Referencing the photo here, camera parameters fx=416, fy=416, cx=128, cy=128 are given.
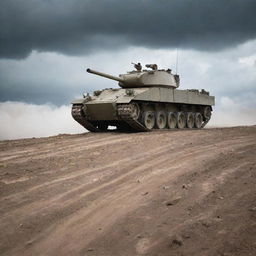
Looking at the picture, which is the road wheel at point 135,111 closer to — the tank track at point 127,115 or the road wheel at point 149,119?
the tank track at point 127,115

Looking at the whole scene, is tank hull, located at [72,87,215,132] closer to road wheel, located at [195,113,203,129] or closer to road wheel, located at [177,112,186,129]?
road wheel, located at [177,112,186,129]

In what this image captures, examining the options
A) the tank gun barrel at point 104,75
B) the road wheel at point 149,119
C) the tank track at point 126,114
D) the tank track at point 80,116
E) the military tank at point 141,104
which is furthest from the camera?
the tank track at point 80,116

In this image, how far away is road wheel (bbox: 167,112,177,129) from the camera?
2164 centimetres

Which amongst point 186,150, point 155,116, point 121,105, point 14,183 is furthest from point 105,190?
point 155,116

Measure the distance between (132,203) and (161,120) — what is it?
14449 millimetres

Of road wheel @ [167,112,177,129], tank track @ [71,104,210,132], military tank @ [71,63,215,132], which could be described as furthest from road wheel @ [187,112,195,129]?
tank track @ [71,104,210,132]

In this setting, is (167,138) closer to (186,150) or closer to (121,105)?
(186,150)

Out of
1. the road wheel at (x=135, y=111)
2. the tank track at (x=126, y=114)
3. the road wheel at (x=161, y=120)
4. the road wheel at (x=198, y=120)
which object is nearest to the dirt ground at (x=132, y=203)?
the tank track at (x=126, y=114)

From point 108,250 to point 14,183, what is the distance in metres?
4.08

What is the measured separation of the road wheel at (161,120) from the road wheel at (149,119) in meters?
0.36

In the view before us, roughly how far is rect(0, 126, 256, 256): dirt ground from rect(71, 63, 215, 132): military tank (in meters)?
7.41

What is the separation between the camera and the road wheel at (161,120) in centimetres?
2066

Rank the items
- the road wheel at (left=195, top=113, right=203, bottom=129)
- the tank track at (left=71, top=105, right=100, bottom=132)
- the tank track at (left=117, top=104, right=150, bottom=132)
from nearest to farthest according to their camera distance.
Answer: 1. the tank track at (left=117, top=104, right=150, bottom=132)
2. the tank track at (left=71, top=105, right=100, bottom=132)
3. the road wheel at (left=195, top=113, right=203, bottom=129)

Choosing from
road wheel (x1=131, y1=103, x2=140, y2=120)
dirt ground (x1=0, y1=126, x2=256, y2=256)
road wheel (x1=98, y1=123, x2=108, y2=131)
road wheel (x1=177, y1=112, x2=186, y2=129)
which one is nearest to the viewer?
dirt ground (x1=0, y1=126, x2=256, y2=256)
